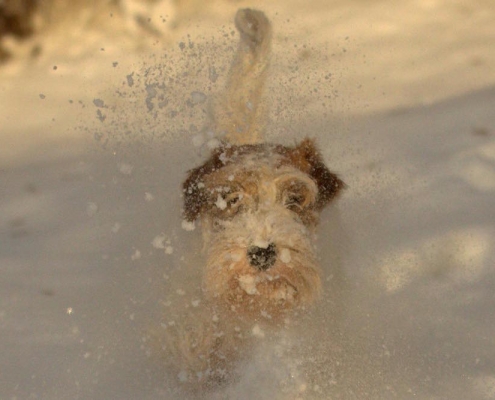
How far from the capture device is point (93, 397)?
2.94 meters

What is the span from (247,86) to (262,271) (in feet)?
4.46

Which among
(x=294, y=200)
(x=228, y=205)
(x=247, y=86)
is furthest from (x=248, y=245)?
(x=247, y=86)

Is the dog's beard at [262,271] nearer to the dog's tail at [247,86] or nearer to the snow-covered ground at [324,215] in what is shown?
the snow-covered ground at [324,215]

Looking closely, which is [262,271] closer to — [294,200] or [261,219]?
[261,219]

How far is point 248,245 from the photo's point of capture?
263 centimetres

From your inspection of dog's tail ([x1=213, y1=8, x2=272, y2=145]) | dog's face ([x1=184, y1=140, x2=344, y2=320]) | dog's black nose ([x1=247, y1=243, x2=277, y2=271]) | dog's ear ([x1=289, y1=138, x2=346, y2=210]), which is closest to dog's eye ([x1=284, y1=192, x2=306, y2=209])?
dog's face ([x1=184, y1=140, x2=344, y2=320])

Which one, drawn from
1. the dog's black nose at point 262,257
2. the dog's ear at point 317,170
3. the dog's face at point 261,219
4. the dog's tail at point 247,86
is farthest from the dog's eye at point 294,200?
the dog's tail at point 247,86

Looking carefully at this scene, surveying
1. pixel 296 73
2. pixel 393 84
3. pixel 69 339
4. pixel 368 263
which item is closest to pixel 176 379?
pixel 69 339

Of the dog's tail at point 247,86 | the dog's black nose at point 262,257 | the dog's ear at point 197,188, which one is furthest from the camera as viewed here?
the dog's tail at point 247,86

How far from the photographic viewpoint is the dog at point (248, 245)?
2648mm

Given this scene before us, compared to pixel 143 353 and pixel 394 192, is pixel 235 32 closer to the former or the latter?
pixel 394 192

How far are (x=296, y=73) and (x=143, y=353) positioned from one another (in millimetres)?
1995

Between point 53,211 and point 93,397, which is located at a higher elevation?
point 53,211

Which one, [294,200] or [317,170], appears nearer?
[294,200]
